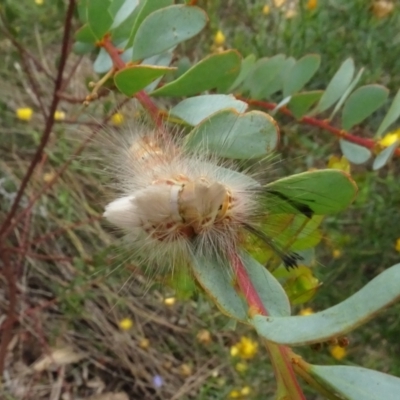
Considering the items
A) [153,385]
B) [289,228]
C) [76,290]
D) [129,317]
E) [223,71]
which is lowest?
[153,385]

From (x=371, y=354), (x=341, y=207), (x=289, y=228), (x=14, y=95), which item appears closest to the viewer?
(x=341, y=207)

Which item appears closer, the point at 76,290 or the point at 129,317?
the point at 76,290

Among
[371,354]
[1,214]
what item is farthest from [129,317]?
[371,354]

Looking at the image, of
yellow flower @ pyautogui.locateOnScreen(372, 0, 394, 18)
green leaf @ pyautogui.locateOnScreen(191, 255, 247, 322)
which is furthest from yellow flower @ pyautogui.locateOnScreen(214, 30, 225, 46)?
green leaf @ pyautogui.locateOnScreen(191, 255, 247, 322)

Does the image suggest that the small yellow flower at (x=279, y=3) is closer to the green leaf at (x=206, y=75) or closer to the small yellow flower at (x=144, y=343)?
the small yellow flower at (x=144, y=343)

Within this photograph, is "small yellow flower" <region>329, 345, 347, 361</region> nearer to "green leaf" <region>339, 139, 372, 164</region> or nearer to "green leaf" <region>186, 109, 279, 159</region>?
"green leaf" <region>339, 139, 372, 164</region>

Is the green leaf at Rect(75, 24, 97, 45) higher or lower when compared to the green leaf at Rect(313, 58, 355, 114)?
higher

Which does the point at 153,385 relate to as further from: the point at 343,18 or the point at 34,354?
the point at 343,18
